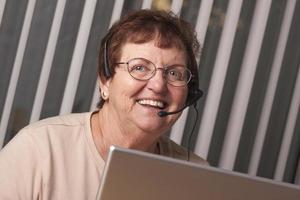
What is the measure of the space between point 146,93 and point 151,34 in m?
0.16

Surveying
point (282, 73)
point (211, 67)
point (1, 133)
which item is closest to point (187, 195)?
point (1, 133)

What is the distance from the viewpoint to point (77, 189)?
53.5 inches

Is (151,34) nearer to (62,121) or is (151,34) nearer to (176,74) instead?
(176,74)

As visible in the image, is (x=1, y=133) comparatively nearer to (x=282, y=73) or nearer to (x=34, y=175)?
(x=34, y=175)

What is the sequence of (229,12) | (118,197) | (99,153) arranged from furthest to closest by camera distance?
1. (229,12)
2. (99,153)
3. (118,197)

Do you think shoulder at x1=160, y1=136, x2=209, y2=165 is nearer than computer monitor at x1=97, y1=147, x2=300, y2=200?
No

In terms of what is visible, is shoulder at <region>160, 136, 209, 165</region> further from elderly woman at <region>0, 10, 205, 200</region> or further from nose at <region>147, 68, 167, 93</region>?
nose at <region>147, 68, 167, 93</region>

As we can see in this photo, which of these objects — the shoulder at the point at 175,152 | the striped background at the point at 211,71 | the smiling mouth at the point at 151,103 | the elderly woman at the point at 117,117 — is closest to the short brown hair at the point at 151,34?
the elderly woman at the point at 117,117

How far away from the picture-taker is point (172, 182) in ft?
2.86

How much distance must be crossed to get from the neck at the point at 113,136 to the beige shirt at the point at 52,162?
3cm

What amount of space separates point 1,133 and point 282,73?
1221 mm

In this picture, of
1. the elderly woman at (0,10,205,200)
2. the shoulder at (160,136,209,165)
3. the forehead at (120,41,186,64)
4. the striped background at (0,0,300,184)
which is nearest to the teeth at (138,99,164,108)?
the elderly woman at (0,10,205,200)

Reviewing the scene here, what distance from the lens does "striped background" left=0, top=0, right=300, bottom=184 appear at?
1936 millimetres

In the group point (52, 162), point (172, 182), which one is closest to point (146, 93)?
point (52, 162)
